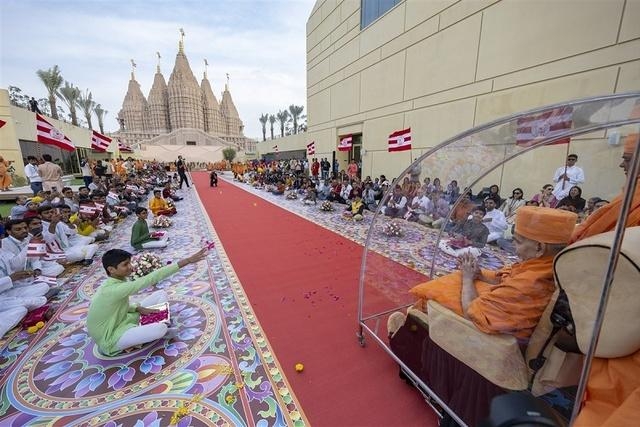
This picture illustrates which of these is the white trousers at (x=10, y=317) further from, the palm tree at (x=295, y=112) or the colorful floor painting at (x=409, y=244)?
the palm tree at (x=295, y=112)

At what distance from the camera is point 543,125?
2.12 meters

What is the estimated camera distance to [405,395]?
240 cm

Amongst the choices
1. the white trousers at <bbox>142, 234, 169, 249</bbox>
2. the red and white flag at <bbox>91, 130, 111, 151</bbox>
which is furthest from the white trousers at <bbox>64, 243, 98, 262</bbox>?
the red and white flag at <bbox>91, 130, 111, 151</bbox>

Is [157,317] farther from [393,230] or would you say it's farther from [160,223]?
[160,223]

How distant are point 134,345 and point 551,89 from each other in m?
9.77

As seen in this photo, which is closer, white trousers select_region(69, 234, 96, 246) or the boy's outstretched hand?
the boy's outstretched hand

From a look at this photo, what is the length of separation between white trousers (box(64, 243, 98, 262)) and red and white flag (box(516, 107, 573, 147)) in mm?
6833

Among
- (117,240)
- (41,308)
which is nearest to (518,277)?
(41,308)

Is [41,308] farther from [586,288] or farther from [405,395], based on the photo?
[586,288]

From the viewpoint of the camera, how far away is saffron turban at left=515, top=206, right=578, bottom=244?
1723 mm

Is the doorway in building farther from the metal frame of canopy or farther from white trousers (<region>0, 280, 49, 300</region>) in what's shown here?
white trousers (<region>0, 280, 49, 300</region>)

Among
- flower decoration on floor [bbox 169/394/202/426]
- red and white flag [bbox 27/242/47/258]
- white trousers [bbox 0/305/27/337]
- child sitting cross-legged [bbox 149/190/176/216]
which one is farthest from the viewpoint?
child sitting cross-legged [bbox 149/190/176/216]

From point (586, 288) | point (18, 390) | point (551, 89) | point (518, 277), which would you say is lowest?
point (18, 390)

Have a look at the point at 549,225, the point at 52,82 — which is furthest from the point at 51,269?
the point at 52,82
